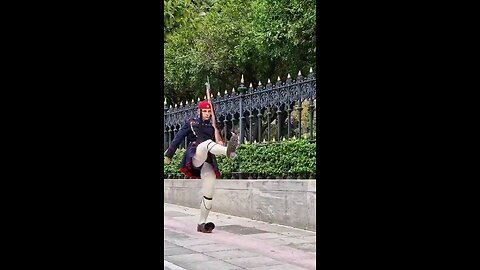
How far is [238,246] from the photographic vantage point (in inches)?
235

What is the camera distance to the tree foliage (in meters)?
10.9

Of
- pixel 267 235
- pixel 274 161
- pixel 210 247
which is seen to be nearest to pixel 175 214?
pixel 274 161

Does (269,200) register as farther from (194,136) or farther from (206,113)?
(206,113)

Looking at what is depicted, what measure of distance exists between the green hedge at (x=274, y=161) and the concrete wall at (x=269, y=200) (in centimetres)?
16

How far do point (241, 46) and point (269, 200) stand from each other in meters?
5.76

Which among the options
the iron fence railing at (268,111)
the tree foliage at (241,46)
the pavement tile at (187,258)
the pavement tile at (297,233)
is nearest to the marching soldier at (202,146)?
the pavement tile at (187,258)

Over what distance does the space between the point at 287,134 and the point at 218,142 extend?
2.22 metres

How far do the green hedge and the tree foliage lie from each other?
3.43 m
